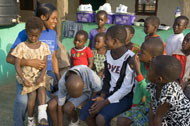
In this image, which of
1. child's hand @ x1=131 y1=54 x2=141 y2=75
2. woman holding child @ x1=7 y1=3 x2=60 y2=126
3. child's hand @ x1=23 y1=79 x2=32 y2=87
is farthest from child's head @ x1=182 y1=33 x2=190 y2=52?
child's hand @ x1=23 y1=79 x2=32 y2=87

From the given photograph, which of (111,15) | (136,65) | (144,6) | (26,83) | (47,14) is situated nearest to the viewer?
(136,65)

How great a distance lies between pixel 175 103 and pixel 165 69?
29 cm

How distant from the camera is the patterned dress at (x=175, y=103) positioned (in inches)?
71.9

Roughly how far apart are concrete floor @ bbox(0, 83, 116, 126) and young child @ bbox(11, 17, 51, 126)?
82 cm

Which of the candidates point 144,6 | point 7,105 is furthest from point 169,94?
point 144,6

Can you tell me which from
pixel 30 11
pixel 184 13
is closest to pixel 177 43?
pixel 184 13

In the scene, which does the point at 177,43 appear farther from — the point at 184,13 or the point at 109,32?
the point at 109,32

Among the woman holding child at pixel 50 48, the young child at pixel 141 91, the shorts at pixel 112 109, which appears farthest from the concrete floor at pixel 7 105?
the woman holding child at pixel 50 48

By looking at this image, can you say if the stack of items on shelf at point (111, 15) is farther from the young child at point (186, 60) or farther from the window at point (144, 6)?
the window at point (144, 6)

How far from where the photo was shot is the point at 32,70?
9.23ft

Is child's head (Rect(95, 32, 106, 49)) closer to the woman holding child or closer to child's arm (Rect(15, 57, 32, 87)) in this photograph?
the woman holding child

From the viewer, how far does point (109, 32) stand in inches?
104

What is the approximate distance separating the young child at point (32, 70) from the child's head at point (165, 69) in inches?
58.6

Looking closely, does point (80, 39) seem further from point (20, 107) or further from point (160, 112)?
point (160, 112)
